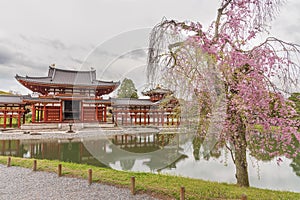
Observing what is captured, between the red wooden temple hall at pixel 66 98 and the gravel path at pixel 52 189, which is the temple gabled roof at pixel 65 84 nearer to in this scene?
the red wooden temple hall at pixel 66 98

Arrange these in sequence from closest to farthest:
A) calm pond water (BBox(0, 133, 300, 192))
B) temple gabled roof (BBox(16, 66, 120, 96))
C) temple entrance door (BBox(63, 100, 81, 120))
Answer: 1. calm pond water (BBox(0, 133, 300, 192))
2. temple gabled roof (BBox(16, 66, 120, 96))
3. temple entrance door (BBox(63, 100, 81, 120))

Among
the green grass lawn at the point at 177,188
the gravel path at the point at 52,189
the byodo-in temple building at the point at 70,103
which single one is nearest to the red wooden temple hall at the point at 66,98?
the byodo-in temple building at the point at 70,103

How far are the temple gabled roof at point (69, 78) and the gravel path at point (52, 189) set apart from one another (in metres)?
14.0

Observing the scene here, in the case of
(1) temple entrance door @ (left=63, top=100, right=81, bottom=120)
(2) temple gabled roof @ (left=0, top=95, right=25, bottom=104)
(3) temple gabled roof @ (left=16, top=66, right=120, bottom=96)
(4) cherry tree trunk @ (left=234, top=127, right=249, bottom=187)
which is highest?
(3) temple gabled roof @ (left=16, top=66, right=120, bottom=96)

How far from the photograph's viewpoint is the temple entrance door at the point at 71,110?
18367mm

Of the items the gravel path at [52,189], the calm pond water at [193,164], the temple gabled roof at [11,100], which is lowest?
the calm pond water at [193,164]

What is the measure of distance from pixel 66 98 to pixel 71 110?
1.66 metres

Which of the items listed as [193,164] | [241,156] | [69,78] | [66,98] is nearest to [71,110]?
[66,98]

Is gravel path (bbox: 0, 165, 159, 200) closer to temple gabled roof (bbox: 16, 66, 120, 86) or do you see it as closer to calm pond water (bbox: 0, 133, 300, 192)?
calm pond water (bbox: 0, 133, 300, 192)

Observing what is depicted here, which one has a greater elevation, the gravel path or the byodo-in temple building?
the byodo-in temple building

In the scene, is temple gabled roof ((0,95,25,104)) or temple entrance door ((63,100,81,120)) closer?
temple gabled roof ((0,95,25,104))

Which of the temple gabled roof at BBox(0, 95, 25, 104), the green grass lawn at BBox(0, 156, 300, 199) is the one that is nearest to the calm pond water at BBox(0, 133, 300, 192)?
the green grass lawn at BBox(0, 156, 300, 199)

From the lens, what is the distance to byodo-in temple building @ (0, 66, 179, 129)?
16547 mm

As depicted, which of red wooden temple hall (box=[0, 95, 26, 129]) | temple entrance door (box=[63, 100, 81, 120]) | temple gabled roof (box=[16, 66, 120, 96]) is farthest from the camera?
temple entrance door (box=[63, 100, 81, 120])
